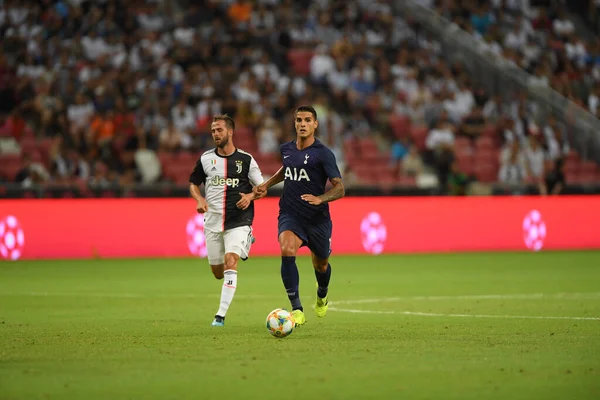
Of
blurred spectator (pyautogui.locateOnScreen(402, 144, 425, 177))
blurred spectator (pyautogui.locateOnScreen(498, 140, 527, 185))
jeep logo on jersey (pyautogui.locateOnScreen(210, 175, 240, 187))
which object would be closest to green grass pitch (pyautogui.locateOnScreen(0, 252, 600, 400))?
jeep logo on jersey (pyautogui.locateOnScreen(210, 175, 240, 187))

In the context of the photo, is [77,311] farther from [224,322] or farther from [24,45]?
[24,45]

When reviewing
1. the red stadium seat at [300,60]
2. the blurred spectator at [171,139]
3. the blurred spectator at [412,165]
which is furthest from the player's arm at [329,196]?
the red stadium seat at [300,60]

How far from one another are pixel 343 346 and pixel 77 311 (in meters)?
5.19

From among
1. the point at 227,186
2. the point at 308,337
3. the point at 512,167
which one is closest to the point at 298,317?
the point at 308,337

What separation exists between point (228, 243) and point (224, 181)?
2.38 feet

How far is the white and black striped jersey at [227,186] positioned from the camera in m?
13.8

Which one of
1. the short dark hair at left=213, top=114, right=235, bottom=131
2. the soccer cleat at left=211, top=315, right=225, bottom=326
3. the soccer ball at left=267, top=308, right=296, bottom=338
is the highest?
the short dark hair at left=213, top=114, right=235, bottom=131

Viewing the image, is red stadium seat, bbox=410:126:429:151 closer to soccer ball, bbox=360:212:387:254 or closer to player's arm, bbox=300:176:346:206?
soccer ball, bbox=360:212:387:254

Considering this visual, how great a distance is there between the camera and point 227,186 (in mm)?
13805

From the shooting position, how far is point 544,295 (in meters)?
17.5

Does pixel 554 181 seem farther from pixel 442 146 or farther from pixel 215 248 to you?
pixel 215 248

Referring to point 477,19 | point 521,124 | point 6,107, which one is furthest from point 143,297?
point 477,19

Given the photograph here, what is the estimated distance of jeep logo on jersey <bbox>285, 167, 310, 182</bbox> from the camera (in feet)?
43.4

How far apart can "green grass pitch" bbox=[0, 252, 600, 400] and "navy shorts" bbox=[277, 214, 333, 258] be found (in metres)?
0.88
